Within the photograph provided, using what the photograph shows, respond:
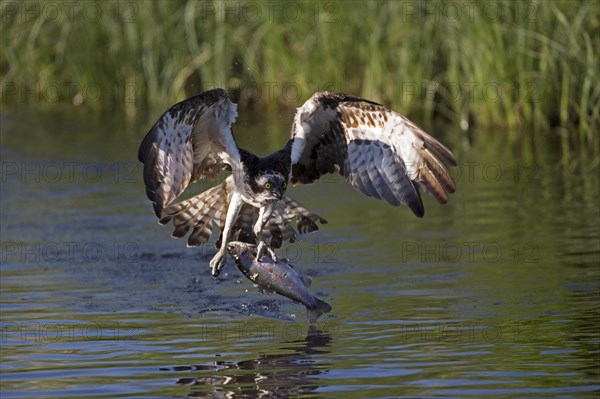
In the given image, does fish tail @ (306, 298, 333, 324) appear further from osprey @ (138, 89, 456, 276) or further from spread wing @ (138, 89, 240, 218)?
spread wing @ (138, 89, 240, 218)

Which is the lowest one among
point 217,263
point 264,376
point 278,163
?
point 264,376

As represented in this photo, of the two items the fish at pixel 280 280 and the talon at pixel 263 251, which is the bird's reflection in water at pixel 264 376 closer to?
the fish at pixel 280 280

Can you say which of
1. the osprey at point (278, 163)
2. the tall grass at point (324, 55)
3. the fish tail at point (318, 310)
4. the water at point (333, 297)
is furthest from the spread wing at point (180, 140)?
the tall grass at point (324, 55)

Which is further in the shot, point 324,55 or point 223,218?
point 324,55

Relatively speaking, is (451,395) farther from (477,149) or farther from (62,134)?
(62,134)

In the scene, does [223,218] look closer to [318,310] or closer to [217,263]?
[217,263]

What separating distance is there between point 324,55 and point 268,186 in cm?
780

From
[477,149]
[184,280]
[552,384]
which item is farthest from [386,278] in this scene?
[477,149]

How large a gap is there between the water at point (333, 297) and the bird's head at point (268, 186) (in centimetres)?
Result: 74

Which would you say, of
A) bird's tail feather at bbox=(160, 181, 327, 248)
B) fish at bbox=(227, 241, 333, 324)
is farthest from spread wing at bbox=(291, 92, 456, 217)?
fish at bbox=(227, 241, 333, 324)

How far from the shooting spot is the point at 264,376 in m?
6.71

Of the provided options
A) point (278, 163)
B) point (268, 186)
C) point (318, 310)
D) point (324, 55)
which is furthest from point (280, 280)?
point (324, 55)

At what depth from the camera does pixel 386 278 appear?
910 cm

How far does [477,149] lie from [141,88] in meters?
4.91
